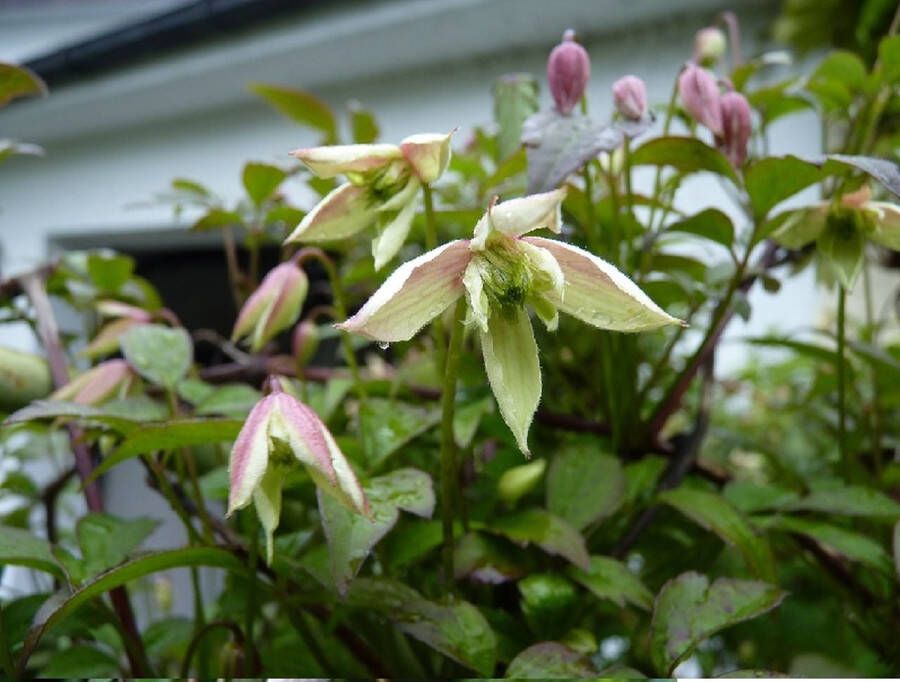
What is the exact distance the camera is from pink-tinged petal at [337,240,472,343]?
0.72 ft

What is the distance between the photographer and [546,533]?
32 centimetres

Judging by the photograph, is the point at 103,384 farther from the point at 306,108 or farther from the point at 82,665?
the point at 306,108

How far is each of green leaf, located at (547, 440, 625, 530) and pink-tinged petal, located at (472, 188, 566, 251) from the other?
0.53 ft

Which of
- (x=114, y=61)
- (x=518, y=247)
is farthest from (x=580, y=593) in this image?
(x=114, y=61)

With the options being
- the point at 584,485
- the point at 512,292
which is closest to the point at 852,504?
the point at 584,485

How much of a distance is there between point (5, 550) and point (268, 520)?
110 mm

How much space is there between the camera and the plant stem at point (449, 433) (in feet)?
0.84

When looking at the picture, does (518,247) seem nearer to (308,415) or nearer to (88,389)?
(308,415)

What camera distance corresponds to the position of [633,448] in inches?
17.4

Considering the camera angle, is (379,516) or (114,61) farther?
(114,61)

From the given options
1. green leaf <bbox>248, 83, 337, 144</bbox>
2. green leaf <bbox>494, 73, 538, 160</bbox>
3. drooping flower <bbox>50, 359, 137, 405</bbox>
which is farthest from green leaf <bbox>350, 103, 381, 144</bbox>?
drooping flower <bbox>50, 359, 137, 405</bbox>

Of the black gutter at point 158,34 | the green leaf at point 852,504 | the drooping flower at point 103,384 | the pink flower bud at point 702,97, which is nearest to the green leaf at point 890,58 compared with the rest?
the pink flower bud at point 702,97

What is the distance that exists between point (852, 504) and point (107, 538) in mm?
341

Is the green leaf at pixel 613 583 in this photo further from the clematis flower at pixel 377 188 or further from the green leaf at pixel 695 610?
the clematis flower at pixel 377 188
